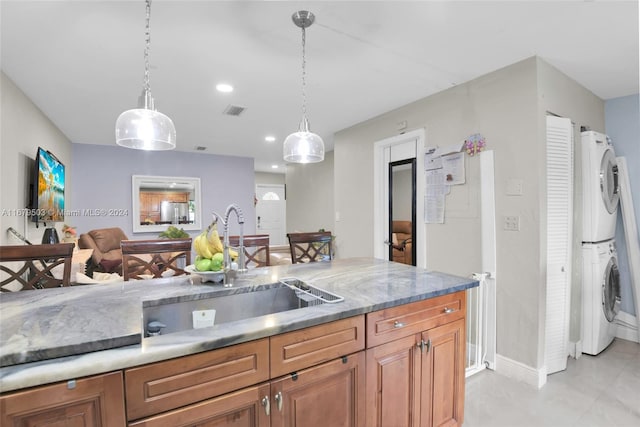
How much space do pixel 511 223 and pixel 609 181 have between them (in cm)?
130

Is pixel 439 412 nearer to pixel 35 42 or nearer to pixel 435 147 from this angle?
pixel 435 147

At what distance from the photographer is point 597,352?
2.74m

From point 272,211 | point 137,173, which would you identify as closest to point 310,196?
point 272,211

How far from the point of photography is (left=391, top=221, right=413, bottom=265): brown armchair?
3.29 meters

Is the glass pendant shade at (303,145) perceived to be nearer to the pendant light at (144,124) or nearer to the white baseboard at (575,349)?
the pendant light at (144,124)

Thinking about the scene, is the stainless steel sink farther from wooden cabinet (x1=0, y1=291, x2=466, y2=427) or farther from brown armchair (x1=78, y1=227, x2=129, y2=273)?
brown armchair (x1=78, y1=227, x2=129, y2=273)

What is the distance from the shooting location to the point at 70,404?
786 millimetres

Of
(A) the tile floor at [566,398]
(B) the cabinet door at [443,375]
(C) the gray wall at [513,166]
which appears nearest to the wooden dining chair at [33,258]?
(B) the cabinet door at [443,375]

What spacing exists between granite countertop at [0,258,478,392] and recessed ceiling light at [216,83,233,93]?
1.82 meters

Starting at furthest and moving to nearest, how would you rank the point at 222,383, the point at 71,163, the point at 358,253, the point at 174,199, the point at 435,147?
the point at 174,199 → the point at 71,163 → the point at 358,253 → the point at 435,147 → the point at 222,383

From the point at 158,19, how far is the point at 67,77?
1.35 meters

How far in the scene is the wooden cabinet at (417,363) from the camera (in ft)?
4.24

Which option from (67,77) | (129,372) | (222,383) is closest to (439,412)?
(222,383)

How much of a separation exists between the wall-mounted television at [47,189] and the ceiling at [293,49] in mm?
610
